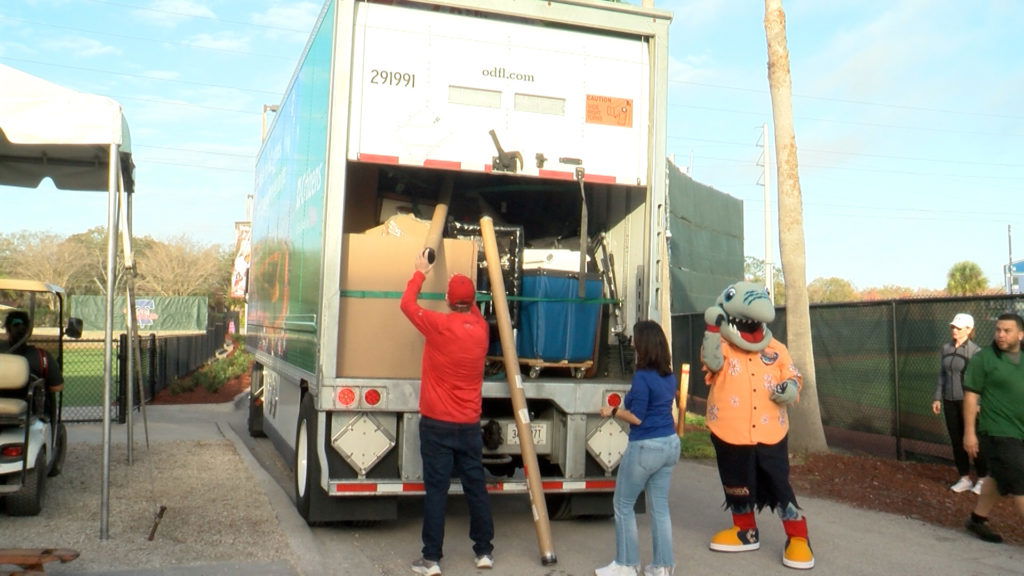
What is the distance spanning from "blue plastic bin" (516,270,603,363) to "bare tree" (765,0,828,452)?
5.02 m

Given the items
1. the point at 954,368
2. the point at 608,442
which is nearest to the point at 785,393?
the point at 608,442

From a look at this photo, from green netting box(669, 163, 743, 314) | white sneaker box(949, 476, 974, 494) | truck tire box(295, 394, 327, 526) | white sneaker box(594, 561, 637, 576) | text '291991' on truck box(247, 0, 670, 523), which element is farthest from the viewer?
green netting box(669, 163, 743, 314)

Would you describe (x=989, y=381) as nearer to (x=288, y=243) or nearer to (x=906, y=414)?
(x=906, y=414)

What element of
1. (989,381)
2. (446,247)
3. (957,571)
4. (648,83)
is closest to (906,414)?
(989,381)

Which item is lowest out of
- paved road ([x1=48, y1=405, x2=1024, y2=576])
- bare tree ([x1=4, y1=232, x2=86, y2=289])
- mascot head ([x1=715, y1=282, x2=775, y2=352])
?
paved road ([x1=48, y1=405, x2=1024, y2=576])

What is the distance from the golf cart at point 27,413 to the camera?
7.17 metres

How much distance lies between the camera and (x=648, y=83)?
7.52m

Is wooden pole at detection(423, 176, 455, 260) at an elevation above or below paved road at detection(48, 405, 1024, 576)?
above

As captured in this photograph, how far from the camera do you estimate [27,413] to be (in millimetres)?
7117

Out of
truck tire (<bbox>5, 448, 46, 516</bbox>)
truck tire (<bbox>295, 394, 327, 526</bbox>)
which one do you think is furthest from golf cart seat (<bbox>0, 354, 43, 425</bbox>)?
truck tire (<bbox>295, 394, 327, 526</bbox>)

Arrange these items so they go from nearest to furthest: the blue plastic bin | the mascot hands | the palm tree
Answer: the mascot hands < the blue plastic bin < the palm tree

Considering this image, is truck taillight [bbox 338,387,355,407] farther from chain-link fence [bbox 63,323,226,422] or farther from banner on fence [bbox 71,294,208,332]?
banner on fence [bbox 71,294,208,332]

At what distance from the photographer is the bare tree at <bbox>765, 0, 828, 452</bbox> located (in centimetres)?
1155

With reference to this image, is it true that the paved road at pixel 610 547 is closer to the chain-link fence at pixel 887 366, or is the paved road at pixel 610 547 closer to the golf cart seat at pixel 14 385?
the golf cart seat at pixel 14 385
